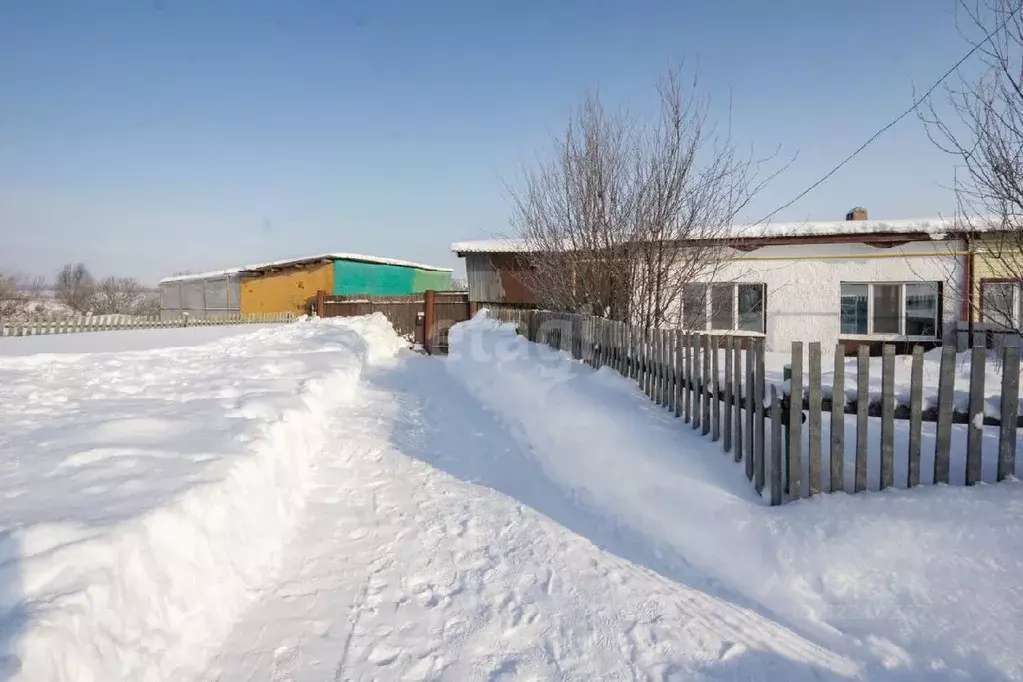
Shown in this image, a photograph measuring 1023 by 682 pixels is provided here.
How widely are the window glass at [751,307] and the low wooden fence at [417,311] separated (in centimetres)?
943

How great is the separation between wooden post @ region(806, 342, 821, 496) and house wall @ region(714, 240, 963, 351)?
905 cm

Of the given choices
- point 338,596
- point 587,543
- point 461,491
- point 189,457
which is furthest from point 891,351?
point 189,457

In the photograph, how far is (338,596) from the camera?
3107 mm

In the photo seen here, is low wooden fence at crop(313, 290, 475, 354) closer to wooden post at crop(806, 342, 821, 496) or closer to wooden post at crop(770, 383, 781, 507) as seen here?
wooden post at crop(770, 383, 781, 507)

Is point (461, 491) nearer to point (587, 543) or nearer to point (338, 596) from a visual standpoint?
point (587, 543)

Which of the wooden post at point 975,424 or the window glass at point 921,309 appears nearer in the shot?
the wooden post at point 975,424

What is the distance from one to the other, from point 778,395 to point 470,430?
149 inches

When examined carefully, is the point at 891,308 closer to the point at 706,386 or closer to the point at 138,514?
the point at 706,386

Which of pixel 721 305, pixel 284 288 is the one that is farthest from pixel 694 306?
pixel 284 288

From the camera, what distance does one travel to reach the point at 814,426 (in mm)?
3744

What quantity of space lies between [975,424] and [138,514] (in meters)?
4.99

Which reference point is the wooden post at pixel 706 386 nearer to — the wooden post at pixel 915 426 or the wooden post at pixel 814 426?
the wooden post at pixel 814 426

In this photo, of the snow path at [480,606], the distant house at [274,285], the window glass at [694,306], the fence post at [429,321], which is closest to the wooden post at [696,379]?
the snow path at [480,606]

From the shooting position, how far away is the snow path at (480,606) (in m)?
2.57
